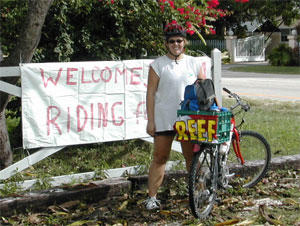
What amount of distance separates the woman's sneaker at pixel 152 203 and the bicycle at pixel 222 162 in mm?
420

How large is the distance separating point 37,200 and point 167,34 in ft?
6.54

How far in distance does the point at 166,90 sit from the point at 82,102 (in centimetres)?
118

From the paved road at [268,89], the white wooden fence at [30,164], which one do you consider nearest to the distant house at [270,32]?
the paved road at [268,89]

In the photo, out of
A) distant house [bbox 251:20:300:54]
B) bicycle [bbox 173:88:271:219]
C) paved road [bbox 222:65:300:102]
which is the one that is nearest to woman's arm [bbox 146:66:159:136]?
bicycle [bbox 173:88:271:219]

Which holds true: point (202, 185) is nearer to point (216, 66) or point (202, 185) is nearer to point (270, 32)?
point (216, 66)

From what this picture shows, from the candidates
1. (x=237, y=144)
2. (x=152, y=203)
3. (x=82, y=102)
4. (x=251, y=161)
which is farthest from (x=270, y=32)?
(x=152, y=203)

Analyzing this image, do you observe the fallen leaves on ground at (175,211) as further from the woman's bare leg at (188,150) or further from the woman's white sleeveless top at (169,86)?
the woman's white sleeveless top at (169,86)

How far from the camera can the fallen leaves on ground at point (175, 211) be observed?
→ 15.5ft

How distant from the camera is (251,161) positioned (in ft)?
20.2

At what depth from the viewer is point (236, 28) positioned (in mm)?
41938

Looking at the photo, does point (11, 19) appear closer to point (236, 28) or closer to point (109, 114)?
point (109, 114)

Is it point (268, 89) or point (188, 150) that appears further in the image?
point (268, 89)

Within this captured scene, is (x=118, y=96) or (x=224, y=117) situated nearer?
(x=224, y=117)

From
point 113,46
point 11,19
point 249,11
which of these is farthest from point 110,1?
point 249,11
